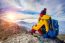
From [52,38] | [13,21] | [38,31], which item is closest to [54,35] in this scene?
[52,38]

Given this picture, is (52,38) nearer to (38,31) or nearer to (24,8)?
(38,31)

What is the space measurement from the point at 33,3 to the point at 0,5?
32 cm

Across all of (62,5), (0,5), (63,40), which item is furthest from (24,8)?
(63,40)

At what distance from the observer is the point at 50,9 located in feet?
4.52

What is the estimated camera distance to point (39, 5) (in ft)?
4.51

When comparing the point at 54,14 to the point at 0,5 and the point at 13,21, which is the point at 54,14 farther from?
the point at 0,5

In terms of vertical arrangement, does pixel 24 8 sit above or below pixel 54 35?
above

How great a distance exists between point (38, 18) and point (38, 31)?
0.41 ft

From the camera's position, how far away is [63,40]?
136 centimetres

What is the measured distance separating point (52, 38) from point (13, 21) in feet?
1.32

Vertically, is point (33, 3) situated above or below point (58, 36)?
above

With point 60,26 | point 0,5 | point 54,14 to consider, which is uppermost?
point 0,5

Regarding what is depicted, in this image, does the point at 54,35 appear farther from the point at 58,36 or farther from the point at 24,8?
the point at 24,8

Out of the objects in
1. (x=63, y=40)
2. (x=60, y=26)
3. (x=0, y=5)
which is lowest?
(x=63, y=40)
